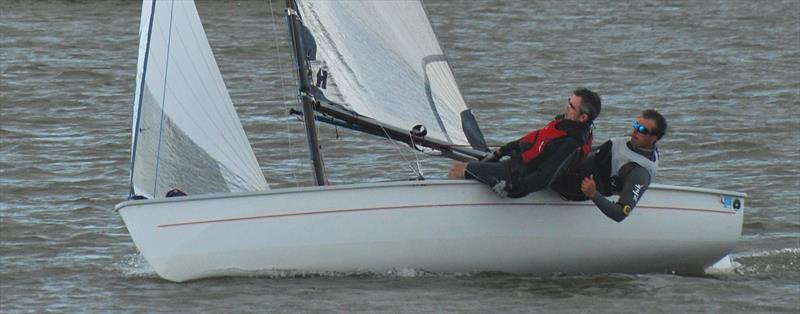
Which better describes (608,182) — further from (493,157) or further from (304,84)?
(304,84)

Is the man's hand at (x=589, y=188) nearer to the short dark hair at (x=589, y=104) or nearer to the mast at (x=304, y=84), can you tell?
the short dark hair at (x=589, y=104)

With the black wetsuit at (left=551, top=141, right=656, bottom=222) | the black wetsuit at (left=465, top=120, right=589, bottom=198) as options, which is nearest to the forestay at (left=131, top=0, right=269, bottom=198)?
the black wetsuit at (left=465, top=120, right=589, bottom=198)

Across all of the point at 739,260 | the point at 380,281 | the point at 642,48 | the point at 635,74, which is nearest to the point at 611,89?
the point at 635,74

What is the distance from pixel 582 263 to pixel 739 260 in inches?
51.2

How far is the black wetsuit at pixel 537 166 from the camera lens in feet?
28.9

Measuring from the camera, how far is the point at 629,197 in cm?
882

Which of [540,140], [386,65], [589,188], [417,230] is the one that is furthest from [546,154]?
[386,65]

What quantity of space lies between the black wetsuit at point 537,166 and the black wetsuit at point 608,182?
0.17 metres

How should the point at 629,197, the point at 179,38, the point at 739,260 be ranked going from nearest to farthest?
the point at 629,197
the point at 179,38
the point at 739,260

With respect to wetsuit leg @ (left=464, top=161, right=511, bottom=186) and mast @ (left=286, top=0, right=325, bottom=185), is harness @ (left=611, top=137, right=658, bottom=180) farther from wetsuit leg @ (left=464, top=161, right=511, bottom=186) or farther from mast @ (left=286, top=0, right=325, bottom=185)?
mast @ (left=286, top=0, right=325, bottom=185)

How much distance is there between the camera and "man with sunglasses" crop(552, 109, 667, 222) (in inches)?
346

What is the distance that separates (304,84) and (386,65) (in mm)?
558

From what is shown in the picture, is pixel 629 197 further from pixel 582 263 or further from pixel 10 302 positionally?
pixel 10 302

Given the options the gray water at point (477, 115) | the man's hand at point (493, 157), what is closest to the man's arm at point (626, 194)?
the gray water at point (477, 115)
